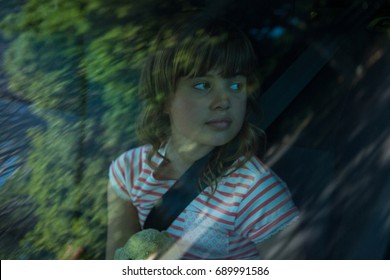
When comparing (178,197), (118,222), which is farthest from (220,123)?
(118,222)

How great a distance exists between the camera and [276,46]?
2.36 m

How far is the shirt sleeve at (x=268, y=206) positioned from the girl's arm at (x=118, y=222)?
0.40 metres

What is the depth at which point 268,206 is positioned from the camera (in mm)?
2336

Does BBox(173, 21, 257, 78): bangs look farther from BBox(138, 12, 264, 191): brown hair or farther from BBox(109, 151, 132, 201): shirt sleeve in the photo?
BBox(109, 151, 132, 201): shirt sleeve

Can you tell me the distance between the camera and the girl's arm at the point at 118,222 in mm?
2455

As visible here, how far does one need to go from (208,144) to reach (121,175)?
35cm

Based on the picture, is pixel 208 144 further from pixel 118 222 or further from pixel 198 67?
pixel 118 222

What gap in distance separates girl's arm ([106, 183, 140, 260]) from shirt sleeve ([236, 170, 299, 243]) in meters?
0.40

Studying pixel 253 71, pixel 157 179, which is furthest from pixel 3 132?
pixel 253 71

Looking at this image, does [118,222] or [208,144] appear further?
[118,222]

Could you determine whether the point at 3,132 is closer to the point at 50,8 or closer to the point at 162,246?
Answer: the point at 50,8

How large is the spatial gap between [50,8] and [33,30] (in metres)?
0.12

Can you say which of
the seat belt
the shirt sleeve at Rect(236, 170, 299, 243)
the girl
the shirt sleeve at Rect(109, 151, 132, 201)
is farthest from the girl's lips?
the shirt sleeve at Rect(109, 151, 132, 201)
